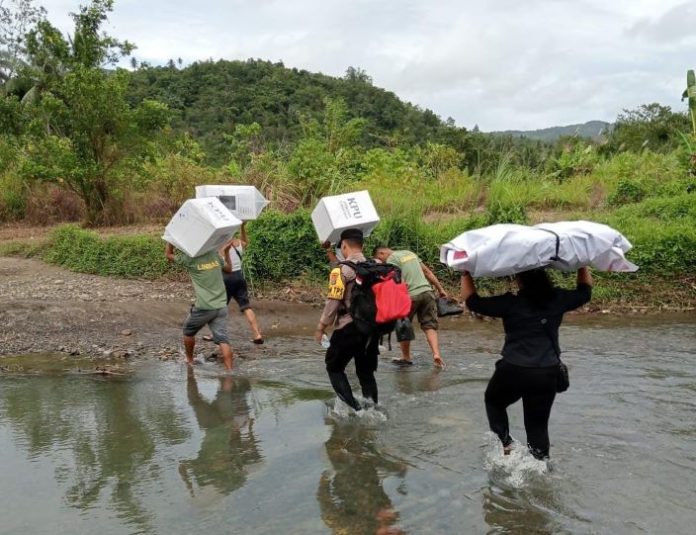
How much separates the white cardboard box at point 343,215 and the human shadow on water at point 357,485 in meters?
1.79

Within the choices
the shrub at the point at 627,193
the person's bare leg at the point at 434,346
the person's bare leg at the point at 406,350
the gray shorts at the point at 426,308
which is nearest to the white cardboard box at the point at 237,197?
the gray shorts at the point at 426,308

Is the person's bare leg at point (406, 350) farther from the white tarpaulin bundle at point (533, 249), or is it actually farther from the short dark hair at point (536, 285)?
the white tarpaulin bundle at point (533, 249)

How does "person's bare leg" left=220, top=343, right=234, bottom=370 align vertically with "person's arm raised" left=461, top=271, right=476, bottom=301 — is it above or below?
below

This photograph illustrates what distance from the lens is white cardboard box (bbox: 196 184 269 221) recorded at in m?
8.88

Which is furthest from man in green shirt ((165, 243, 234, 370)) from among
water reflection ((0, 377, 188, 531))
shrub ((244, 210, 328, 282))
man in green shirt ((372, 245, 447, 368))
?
shrub ((244, 210, 328, 282))

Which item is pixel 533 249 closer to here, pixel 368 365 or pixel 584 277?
pixel 584 277

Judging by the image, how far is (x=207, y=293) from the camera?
770 cm

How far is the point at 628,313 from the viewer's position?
1091 cm

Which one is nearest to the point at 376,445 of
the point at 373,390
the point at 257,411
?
the point at 373,390

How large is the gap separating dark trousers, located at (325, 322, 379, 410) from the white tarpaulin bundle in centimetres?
161

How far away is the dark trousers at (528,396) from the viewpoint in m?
4.41

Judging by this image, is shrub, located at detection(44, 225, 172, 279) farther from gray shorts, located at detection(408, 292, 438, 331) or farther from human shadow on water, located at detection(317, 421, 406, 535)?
human shadow on water, located at detection(317, 421, 406, 535)

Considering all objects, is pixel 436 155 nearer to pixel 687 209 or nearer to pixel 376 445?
pixel 687 209

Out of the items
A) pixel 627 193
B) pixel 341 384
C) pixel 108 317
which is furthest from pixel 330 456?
pixel 627 193
